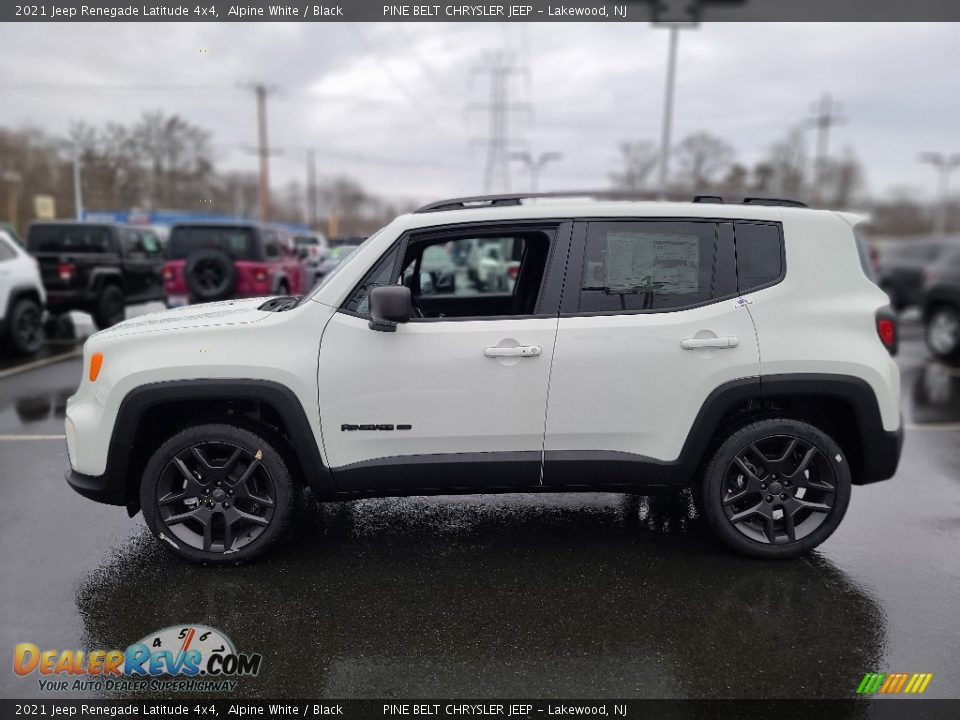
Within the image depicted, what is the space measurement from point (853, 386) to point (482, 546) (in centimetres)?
210

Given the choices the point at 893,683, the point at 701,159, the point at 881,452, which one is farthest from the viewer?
the point at 701,159

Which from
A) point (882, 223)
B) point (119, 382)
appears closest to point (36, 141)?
point (119, 382)

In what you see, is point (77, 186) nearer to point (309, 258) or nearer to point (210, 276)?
point (309, 258)

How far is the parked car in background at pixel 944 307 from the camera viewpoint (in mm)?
10117

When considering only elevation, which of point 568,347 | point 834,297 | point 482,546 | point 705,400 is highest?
point 834,297

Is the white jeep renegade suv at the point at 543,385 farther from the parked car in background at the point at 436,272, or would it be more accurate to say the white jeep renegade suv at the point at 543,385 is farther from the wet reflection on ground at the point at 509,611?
the parked car in background at the point at 436,272

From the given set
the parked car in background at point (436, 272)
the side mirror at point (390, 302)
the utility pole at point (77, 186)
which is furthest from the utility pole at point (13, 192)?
the side mirror at point (390, 302)

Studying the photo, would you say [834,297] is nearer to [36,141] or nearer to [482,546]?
[482,546]

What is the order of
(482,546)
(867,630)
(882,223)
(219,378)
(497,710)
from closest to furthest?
(497,710) < (867,630) < (219,378) < (482,546) < (882,223)

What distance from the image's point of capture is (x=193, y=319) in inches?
145

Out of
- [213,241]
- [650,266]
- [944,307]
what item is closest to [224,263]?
[213,241]

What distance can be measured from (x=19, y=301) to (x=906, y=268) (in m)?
16.7

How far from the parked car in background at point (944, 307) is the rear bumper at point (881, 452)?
26.0ft

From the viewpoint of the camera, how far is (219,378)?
3.42 metres
